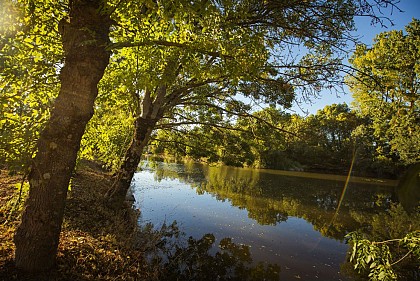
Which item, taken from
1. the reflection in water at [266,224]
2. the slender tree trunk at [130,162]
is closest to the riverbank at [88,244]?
the slender tree trunk at [130,162]

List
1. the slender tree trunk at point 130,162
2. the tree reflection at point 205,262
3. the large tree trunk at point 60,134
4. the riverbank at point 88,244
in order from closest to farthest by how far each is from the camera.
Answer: the large tree trunk at point 60,134, the riverbank at point 88,244, the tree reflection at point 205,262, the slender tree trunk at point 130,162

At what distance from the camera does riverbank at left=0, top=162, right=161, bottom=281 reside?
403 centimetres

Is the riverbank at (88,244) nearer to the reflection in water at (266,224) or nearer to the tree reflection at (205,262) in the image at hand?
the tree reflection at (205,262)

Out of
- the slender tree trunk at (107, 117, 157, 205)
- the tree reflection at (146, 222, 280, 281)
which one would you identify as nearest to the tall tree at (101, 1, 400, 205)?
the slender tree trunk at (107, 117, 157, 205)

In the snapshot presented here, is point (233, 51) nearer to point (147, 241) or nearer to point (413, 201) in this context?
point (413, 201)

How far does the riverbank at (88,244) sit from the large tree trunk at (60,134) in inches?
17.8

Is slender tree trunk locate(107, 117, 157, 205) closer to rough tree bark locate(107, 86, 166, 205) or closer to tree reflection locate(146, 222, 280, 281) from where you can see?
rough tree bark locate(107, 86, 166, 205)

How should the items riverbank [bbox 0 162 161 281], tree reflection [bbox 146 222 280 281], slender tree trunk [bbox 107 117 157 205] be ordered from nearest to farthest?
riverbank [bbox 0 162 161 281]
tree reflection [bbox 146 222 280 281]
slender tree trunk [bbox 107 117 157 205]

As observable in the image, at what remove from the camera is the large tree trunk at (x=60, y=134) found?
3539 millimetres

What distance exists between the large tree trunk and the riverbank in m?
0.45

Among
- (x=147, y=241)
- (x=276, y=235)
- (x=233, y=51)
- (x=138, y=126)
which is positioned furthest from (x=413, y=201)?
(x=276, y=235)

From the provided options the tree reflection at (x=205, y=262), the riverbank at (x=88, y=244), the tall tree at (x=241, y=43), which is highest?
the tall tree at (x=241, y=43)

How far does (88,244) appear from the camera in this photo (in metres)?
5.32

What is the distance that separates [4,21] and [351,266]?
1038cm
